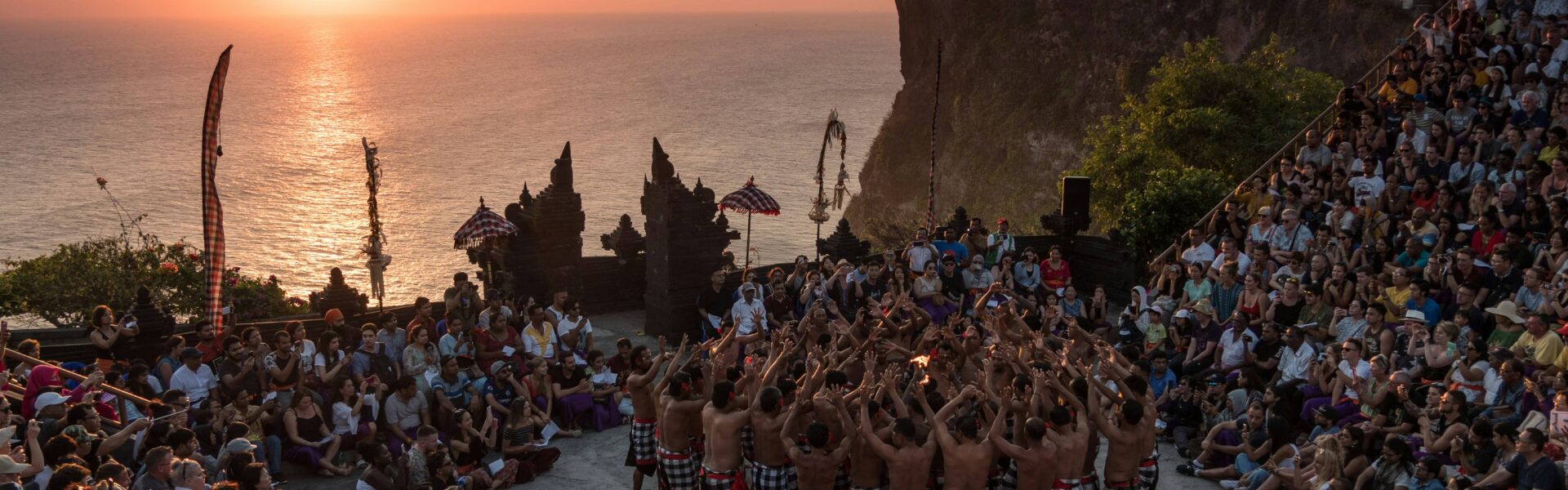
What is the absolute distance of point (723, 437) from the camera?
13414mm

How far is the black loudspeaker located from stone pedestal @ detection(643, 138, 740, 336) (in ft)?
22.0

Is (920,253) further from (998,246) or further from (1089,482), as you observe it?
(1089,482)

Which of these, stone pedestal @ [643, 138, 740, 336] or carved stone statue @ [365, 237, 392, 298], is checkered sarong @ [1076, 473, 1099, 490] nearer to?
stone pedestal @ [643, 138, 740, 336]

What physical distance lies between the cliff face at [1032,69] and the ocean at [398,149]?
10.7m

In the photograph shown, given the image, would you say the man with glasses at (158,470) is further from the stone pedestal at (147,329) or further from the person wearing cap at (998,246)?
the person wearing cap at (998,246)

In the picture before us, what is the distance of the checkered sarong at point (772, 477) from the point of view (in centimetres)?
1357

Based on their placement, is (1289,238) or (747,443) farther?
(1289,238)

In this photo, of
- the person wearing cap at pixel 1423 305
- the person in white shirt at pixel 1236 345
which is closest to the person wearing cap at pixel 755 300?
the person in white shirt at pixel 1236 345

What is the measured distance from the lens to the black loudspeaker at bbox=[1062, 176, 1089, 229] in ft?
82.4

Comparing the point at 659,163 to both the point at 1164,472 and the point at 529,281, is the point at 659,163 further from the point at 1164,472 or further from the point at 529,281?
the point at 1164,472

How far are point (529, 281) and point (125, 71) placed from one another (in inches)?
7866

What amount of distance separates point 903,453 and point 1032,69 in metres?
58.3

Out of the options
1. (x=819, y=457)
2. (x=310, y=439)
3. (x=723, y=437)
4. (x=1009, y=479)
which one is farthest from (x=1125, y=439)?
(x=310, y=439)

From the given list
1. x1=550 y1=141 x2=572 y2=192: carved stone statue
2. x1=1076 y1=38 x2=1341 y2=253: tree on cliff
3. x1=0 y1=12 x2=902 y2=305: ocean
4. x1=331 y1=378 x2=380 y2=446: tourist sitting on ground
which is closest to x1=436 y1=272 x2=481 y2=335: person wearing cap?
x1=331 y1=378 x2=380 y2=446: tourist sitting on ground
